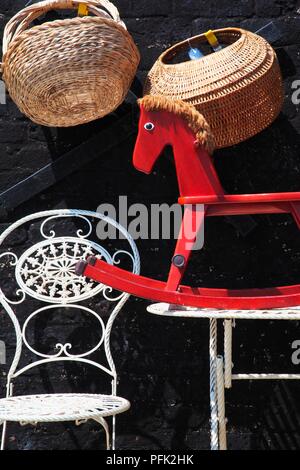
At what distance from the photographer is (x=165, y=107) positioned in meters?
2.47

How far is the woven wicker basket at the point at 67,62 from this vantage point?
96.0 inches

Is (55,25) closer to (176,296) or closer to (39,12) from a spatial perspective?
(39,12)

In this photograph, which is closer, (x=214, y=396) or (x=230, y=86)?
(x=214, y=396)

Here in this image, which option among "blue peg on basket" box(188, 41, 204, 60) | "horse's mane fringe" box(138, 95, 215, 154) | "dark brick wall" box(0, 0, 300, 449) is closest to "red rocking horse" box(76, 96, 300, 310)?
"horse's mane fringe" box(138, 95, 215, 154)

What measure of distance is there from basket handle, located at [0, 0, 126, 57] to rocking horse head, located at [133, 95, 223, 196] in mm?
358

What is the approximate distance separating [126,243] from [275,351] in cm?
72

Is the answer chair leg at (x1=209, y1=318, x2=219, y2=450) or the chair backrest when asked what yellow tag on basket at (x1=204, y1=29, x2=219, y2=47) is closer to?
the chair backrest

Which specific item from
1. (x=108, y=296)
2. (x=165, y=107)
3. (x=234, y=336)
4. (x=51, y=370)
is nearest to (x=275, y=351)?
(x=234, y=336)

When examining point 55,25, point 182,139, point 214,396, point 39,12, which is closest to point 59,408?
point 214,396

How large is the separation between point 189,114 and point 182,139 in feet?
0.29

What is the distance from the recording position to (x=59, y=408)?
2344 mm

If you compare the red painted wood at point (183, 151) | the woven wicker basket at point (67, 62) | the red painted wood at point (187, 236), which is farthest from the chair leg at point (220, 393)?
the woven wicker basket at point (67, 62)

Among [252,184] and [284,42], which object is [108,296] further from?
[284,42]
